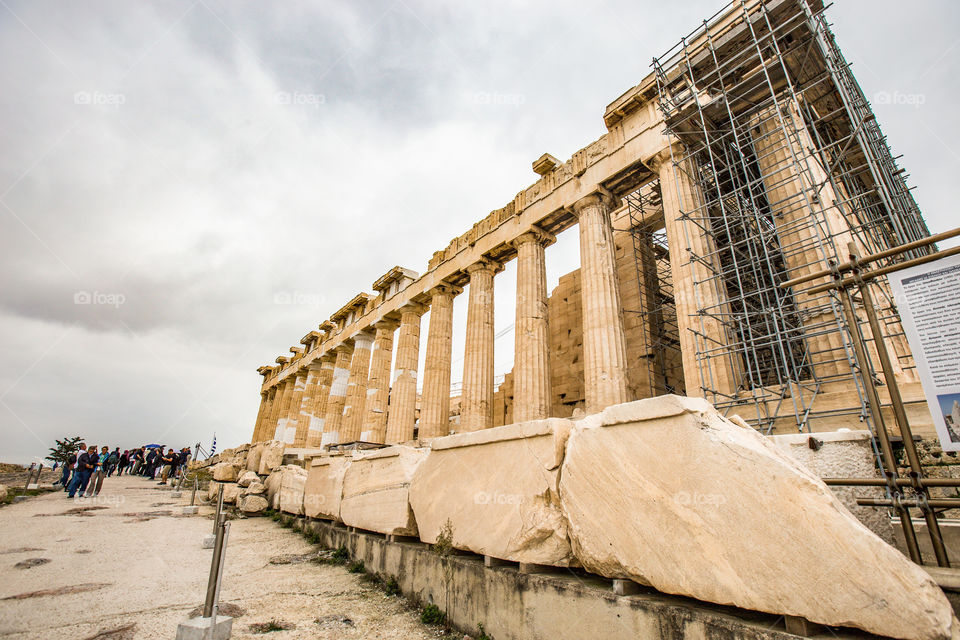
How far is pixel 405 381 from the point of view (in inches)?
711

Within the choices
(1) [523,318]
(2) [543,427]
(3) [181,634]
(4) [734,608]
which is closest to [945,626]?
(4) [734,608]

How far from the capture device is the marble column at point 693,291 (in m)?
8.74

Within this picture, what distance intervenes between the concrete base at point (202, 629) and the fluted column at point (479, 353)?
33.6ft

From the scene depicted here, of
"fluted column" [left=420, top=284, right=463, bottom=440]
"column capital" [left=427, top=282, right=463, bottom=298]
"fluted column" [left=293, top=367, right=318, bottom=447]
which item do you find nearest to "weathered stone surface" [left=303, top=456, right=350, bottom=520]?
"fluted column" [left=420, top=284, right=463, bottom=440]

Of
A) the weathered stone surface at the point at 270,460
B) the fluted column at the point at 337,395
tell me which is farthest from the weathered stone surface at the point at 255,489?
the fluted column at the point at 337,395

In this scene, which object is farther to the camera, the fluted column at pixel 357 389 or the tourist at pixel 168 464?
the fluted column at pixel 357 389

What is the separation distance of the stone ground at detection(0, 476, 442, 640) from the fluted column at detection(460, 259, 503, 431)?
6.64m

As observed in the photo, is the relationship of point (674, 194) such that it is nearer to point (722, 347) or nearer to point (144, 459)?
point (722, 347)

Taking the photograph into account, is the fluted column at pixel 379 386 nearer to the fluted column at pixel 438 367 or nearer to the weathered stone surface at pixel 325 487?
the fluted column at pixel 438 367

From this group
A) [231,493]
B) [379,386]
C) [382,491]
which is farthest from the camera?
[379,386]

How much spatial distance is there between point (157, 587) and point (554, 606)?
4.47 metres

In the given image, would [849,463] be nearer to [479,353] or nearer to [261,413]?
[479,353]

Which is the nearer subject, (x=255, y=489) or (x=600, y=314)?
(x=600, y=314)

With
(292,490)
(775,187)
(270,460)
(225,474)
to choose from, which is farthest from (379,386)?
(775,187)
